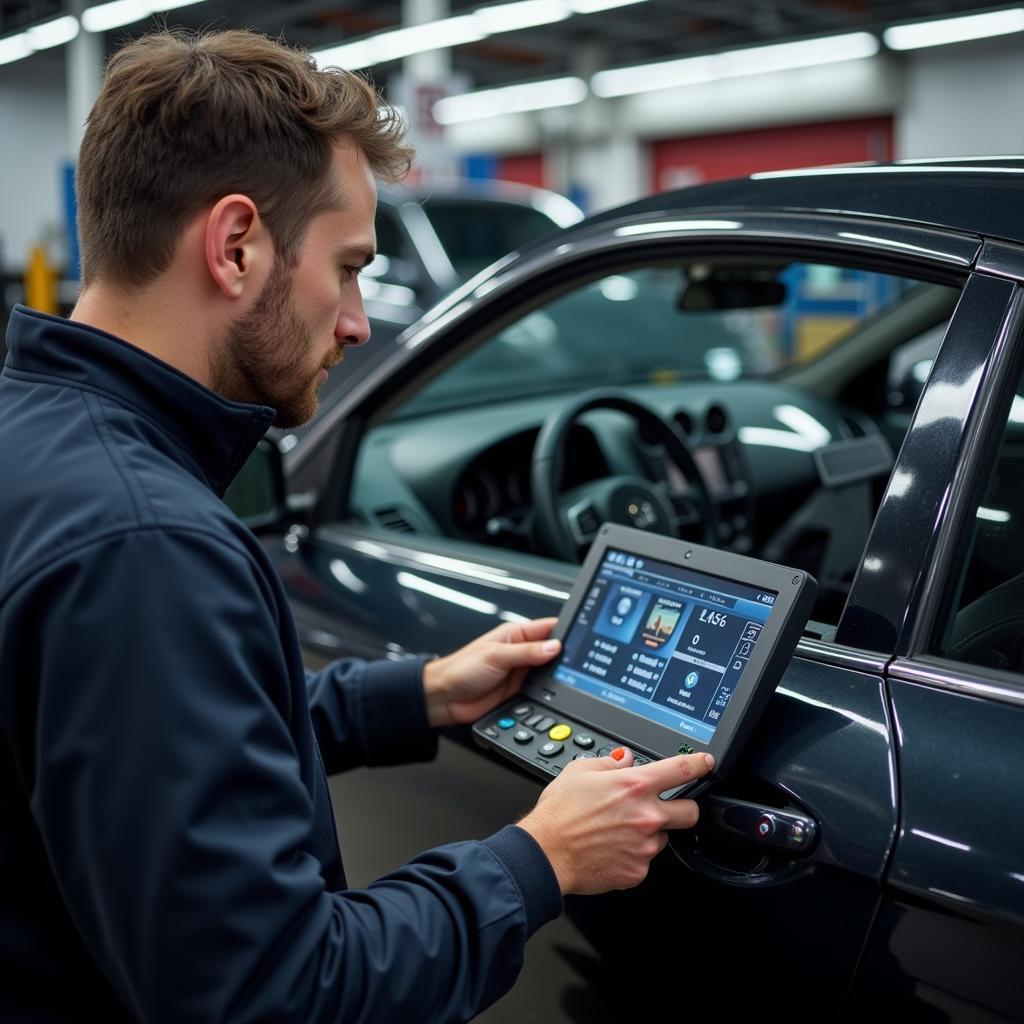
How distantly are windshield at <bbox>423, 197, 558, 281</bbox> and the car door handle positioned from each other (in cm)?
538

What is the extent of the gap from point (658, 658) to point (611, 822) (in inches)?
9.8

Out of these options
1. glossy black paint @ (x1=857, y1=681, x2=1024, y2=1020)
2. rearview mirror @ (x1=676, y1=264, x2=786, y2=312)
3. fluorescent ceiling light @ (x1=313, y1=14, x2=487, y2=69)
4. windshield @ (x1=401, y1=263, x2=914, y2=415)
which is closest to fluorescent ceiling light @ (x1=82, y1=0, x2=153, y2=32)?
fluorescent ceiling light @ (x1=313, y1=14, x2=487, y2=69)

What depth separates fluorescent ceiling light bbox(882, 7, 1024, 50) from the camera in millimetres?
13180

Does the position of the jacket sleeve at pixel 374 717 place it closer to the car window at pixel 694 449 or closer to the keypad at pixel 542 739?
the keypad at pixel 542 739

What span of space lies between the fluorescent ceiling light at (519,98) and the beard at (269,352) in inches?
686

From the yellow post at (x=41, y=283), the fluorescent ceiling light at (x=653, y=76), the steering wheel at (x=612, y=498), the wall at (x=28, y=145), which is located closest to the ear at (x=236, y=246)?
the steering wheel at (x=612, y=498)

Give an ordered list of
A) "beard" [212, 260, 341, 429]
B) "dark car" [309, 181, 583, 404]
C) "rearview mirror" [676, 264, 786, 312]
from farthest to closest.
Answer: "dark car" [309, 181, 583, 404] → "rearview mirror" [676, 264, 786, 312] → "beard" [212, 260, 341, 429]

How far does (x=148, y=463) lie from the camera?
3.23 feet

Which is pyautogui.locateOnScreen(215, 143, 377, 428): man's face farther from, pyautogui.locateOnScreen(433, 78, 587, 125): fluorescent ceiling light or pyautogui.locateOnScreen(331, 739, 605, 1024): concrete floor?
pyautogui.locateOnScreen(433, 78, 587, 125): fluorescent ceiling light

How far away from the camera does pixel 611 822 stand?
1.14m

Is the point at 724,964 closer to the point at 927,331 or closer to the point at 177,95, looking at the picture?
the point at 177,95

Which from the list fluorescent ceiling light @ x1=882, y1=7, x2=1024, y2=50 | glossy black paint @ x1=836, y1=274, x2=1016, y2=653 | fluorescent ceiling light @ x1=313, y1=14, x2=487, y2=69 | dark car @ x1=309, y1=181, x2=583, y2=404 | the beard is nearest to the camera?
the beard

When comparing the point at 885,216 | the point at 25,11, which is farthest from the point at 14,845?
the point at 25,11

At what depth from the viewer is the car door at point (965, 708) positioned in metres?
1.00
